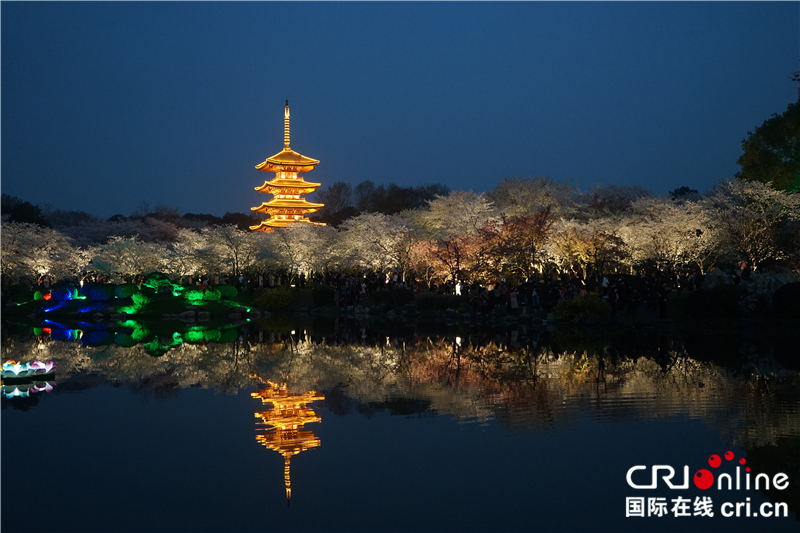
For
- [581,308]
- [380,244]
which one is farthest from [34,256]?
[581,308]

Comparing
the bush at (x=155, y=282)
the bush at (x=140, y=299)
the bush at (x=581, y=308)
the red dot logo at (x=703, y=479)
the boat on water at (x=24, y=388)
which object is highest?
the bush at (x=155, y=282)

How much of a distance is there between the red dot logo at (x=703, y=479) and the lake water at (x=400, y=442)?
104mm

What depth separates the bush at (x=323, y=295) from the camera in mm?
38844

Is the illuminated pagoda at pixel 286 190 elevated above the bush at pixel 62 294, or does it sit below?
above

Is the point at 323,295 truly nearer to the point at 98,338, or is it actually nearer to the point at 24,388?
the point at 98,338

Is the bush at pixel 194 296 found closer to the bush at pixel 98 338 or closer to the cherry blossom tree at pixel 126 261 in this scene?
the cherry blossom tree at pixel 126 261

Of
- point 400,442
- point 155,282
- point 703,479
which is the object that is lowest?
point 703,479

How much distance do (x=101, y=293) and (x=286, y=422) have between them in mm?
30495

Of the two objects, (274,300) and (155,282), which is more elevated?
(155,282)

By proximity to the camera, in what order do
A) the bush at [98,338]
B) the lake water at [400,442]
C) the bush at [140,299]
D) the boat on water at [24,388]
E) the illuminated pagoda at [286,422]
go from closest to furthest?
1. the lake water at [400,442]
2. the illuminated pagoda at [286,422]
3. the boat on water at [24,388]
4. the bush at [98,338]
5. the bush at [140,299]

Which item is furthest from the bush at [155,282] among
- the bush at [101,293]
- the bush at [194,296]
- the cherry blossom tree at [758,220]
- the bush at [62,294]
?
the cherry blossom tree at [758,220]

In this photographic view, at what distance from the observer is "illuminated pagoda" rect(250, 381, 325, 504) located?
9.43 m

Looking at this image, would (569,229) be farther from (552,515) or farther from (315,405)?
(552,515)

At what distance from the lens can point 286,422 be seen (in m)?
11.0
